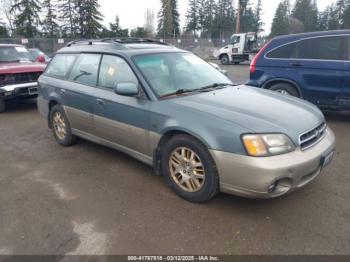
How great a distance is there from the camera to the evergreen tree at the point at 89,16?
45.5 m

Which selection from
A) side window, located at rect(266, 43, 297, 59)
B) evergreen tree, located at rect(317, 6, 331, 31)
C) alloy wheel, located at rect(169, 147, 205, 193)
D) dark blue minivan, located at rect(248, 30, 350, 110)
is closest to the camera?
alloy wheel, located at rect(169, 147, 205, 193)

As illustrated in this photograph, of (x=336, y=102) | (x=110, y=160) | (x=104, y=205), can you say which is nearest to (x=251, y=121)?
(x=104, y=205)

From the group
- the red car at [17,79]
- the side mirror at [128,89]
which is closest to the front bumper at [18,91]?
the red car at [17,79]

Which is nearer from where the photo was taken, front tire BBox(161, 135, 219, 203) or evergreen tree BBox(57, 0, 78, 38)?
front tire BBox(161, 135, 219, 203)

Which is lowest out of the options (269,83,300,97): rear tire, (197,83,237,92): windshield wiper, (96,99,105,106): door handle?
(269,83,300,97): rear tire

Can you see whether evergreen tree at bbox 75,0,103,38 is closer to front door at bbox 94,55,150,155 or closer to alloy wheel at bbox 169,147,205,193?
front door at bbox 94,55,150,155

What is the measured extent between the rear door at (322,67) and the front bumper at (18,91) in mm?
6363

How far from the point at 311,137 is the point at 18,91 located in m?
7.21

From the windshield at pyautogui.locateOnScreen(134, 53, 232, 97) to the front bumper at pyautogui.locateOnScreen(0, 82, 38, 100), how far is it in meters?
5.25

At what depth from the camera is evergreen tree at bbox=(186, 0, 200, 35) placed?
2805 inches

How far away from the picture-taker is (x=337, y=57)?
20.3 ft

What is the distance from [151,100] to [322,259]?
230 cm

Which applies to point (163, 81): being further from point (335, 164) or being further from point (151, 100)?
point (335, 164)

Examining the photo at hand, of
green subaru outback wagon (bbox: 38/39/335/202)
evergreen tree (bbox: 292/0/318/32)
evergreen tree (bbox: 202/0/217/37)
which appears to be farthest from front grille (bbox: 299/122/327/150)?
evergreen tree (bbox: 292/0/318/32)
